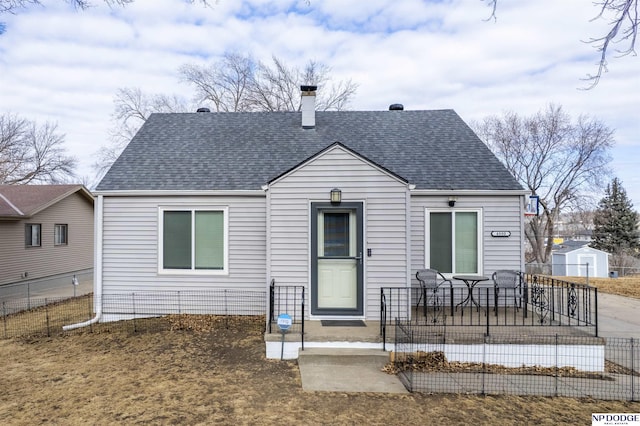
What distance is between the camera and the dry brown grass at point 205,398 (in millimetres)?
3871

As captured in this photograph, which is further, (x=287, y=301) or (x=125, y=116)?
(x=125, y=116)

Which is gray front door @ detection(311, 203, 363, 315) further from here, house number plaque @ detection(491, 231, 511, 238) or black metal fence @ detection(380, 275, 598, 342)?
house number plaque @ detection(491, 231, 511, 238)

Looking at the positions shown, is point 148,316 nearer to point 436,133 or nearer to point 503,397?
point 503,397

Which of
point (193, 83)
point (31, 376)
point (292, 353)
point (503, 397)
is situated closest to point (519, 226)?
point (503, 397)

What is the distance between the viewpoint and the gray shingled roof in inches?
318

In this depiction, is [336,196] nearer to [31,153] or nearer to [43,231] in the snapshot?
[43,231]

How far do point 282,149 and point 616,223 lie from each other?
37.2 m

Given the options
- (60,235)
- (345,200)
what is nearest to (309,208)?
(345,200)

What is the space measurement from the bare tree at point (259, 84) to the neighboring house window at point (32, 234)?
541 inches

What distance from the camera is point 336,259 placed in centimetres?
664

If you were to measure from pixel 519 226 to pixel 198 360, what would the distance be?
6.82 meters

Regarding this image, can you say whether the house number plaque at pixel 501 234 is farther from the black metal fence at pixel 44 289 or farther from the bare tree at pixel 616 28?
the black metal fence at pixel 44 289

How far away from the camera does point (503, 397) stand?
441cm

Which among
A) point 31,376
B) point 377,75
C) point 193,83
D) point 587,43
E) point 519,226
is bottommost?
point 31,376
